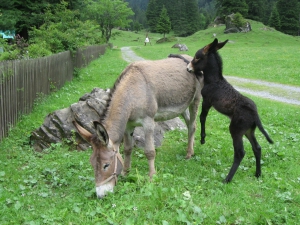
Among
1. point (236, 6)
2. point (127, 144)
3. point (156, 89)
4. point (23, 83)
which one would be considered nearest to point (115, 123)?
point (127, 144)

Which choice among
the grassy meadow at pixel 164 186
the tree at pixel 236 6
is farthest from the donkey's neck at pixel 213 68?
the tree at pixel 236 6

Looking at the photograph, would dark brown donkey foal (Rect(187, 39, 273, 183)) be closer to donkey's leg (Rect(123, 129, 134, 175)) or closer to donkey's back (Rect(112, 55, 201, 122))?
donkey's back (Rect(112, 55, 201, 122))

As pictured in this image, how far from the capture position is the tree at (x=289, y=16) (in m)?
65.2

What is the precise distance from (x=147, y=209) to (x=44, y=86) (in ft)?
28.7

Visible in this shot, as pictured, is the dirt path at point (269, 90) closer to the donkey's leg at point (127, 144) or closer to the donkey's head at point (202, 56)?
the donkey's head at point (202, 56)

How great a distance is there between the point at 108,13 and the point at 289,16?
3827cm

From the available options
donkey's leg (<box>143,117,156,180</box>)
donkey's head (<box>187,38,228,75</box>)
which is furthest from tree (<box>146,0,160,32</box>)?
donkey's leg (<box>143,117,156,180</box>)

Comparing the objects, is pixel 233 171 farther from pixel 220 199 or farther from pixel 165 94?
pixel 165 94

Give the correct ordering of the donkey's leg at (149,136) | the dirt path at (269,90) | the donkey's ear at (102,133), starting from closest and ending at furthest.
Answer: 1. the donkey's ear at (102,133)
2. the donkey's leg at (149,136)
3. the dirt path at (269,90)

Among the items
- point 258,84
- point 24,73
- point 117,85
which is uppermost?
point 117,85

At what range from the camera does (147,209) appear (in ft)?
14.2

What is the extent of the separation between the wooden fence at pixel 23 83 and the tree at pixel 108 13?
44305 millimetres

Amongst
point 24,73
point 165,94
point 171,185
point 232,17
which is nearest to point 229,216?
point 171,185

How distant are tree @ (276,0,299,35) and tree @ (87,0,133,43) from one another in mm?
33050
